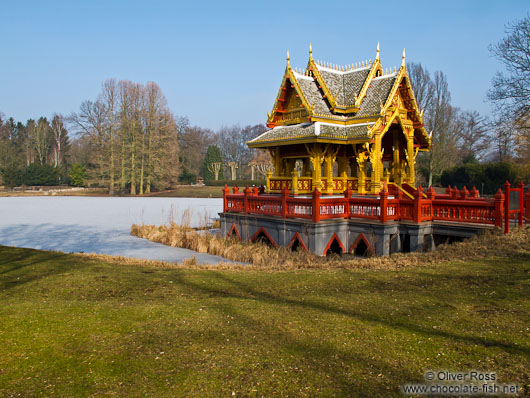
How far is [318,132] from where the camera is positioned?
17.1 meters

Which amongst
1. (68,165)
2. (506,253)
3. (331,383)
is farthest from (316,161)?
(68,165)

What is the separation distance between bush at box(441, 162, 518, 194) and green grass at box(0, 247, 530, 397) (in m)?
32.4

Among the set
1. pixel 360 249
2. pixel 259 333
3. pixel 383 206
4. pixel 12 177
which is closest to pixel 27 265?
pixel 259 333

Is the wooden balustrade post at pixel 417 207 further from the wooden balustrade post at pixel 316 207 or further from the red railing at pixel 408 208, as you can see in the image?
the wooden balustrade post at pixel 316 207

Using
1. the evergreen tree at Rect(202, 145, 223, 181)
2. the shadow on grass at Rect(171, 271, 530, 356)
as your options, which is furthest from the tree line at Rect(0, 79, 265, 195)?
the shadow on grass at Rect(171, 271, 530, 356)

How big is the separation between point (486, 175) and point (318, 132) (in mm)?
29307

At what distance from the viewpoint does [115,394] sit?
13.9 feet

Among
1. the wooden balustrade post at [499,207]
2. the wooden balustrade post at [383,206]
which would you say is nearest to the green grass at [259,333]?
the wooden balustrade post at [499,207]

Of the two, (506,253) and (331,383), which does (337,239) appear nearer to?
(506,253)

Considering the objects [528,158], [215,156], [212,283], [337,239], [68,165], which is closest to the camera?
[212,283]

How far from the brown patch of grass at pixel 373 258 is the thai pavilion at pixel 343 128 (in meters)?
3.60

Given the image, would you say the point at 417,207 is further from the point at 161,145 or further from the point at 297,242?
the point at 161,145

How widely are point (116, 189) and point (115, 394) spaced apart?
61.9 meters

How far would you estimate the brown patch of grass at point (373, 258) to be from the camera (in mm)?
11258
